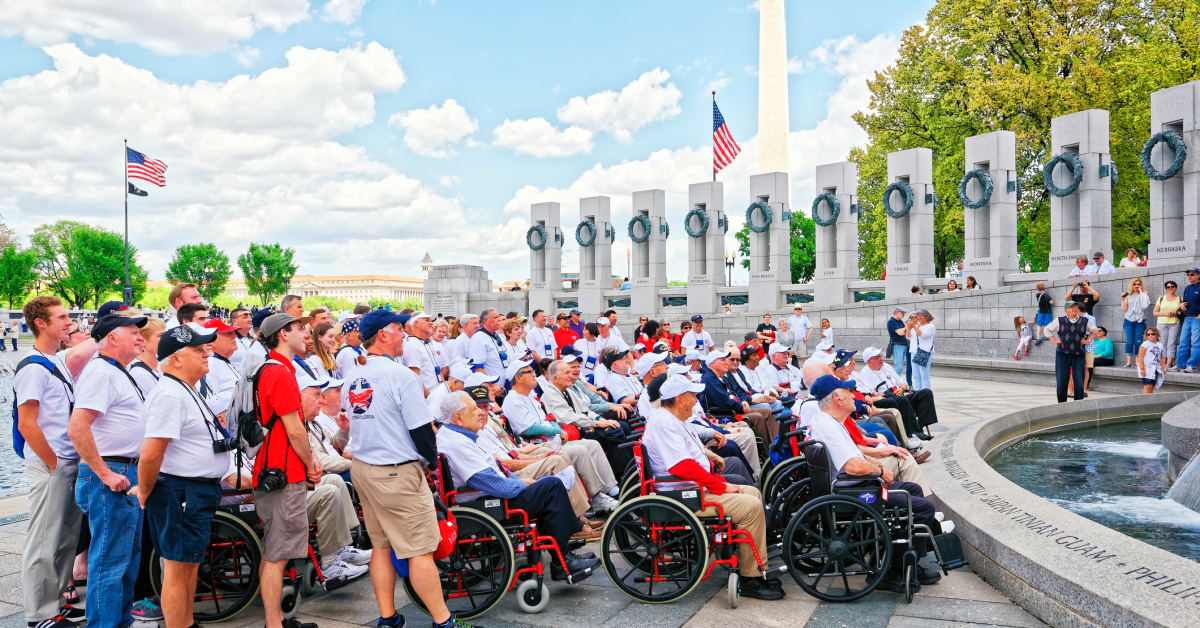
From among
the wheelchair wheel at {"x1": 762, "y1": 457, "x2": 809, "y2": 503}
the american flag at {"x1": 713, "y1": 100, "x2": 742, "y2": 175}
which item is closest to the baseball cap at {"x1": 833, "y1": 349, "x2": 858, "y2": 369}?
the wheelchair wheel at {"x1": 762, "y1": 457, "x2": 809, "y2": 503}

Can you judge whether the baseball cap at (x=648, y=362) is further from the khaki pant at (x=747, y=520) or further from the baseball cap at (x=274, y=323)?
the baseball cap at (x=274, y=323)

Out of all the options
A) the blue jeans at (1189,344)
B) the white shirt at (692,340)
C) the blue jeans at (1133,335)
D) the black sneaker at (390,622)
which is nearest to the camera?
the black sneaker at (390,622)

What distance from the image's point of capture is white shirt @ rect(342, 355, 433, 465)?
4.16 metres

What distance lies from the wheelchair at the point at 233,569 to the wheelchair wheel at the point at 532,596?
1361mm

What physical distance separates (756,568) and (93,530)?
3961 mm

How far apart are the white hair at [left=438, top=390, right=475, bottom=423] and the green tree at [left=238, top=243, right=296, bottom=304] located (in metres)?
97.5

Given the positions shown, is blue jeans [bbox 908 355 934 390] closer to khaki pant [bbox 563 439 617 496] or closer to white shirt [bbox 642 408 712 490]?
khaki pant [bbox 563 439 617 496]

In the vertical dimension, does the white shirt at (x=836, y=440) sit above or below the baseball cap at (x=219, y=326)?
below

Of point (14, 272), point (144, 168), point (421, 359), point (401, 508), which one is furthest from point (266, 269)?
point (401, 508)

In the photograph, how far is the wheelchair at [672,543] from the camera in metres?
4.68

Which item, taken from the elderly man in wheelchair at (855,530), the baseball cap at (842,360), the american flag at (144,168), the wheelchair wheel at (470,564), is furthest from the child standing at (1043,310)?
the american flag at (144,168)

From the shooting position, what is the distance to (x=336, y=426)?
648 centimetres

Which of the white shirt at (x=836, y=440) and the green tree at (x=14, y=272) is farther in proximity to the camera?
the green tree at (x=14, y=272)

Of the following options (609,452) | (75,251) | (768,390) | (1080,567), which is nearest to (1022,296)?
(768,390)
